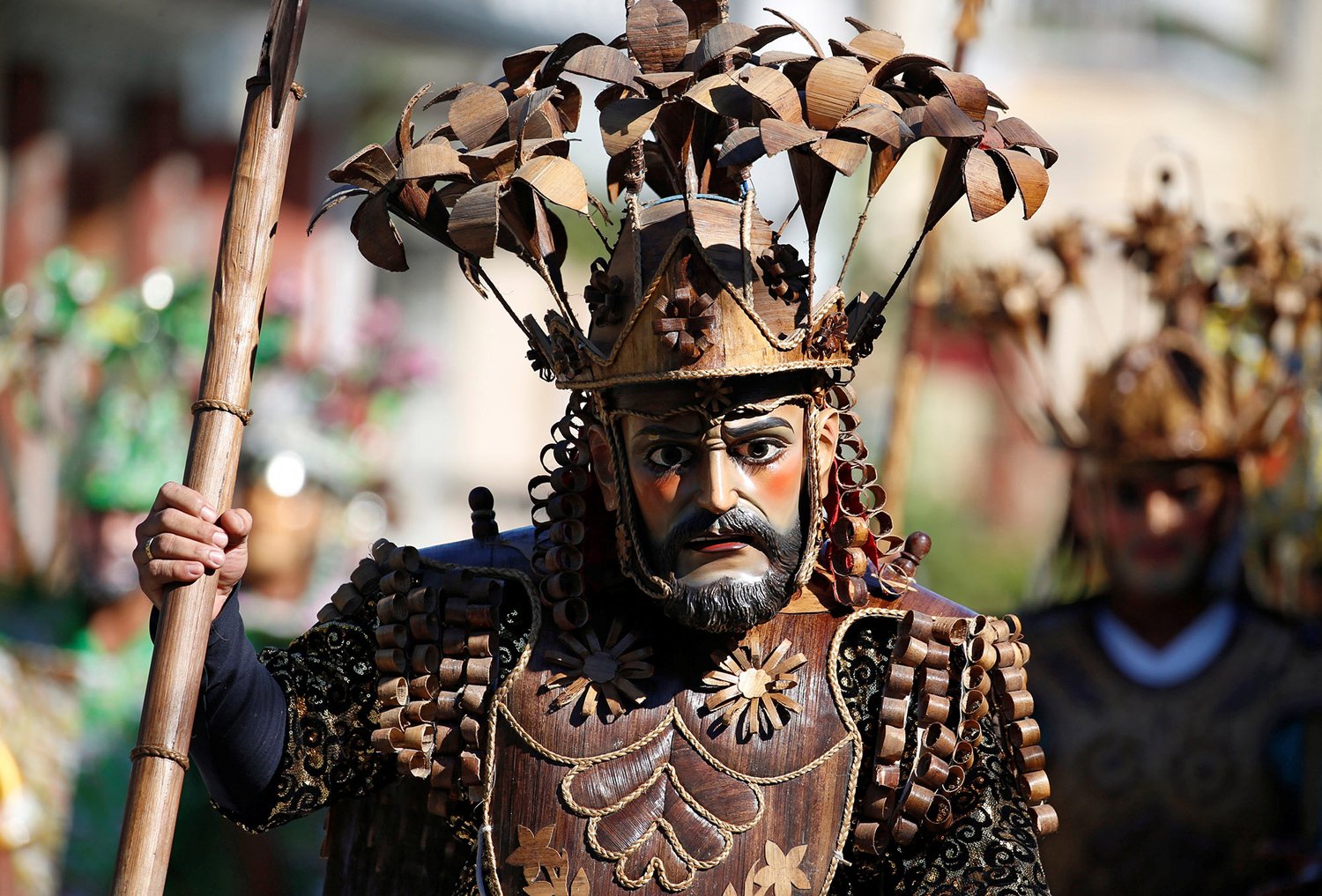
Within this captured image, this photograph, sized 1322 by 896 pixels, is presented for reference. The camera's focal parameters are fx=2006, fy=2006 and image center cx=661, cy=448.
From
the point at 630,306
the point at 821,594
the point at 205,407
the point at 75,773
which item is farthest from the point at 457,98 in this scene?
the point at 75,773

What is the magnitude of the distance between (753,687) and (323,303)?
7.95 meters

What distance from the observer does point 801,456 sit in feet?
10.8

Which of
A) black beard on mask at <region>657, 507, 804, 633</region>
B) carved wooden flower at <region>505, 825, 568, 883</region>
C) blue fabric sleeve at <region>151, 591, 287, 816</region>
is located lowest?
carved wooden flower at <region>505, 825, 568, 883</region>

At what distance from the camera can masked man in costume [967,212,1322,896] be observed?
6.04 meters

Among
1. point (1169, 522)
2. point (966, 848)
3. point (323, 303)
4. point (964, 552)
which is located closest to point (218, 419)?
point (966, 848)

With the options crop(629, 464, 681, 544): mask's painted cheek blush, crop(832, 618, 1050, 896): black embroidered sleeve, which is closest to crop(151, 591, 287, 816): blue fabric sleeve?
crop(629, 464, 681, 544): mask's painted cheek blush

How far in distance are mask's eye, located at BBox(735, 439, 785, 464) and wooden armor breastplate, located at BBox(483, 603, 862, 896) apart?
31 cm

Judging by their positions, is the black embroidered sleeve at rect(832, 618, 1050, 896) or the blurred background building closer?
the black embroidered sleeve at rect(832, 618, 1050, 896)

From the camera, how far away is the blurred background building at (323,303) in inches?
283

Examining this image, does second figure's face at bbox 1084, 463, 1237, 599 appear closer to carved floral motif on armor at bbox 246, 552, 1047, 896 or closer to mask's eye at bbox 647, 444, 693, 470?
carved floral motif on armor at bbox 246, 552, 1047, 896

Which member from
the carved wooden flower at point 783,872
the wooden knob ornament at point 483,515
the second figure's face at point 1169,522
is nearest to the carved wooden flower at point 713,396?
the wooden knob ornament at point 483,515

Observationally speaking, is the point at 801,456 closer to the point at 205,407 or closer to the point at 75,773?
the point at 205,407

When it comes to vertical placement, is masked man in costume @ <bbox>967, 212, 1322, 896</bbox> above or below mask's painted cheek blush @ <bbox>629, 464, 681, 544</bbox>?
above

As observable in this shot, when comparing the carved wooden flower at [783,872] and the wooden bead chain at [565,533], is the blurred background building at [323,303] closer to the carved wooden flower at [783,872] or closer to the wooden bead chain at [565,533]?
the wooden bead chain at [565,533]
